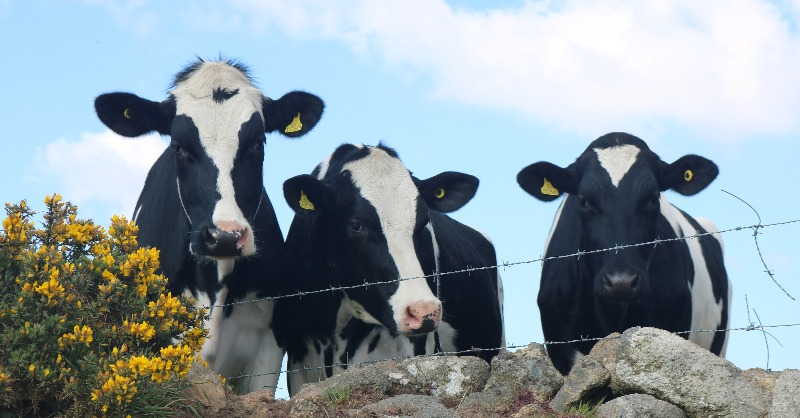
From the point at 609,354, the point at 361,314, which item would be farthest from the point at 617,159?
the point at 609,354

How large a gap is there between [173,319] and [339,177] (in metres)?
2.49

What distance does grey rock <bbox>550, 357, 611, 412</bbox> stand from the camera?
23.3 ft

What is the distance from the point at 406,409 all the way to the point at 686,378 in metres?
1.71

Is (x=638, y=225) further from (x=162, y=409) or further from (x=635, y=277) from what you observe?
(x=162, y=409)

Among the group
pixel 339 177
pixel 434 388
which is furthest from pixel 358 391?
pixel 339 177

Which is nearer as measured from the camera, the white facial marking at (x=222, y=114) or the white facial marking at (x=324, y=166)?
the white facial marking at (x=222, y=114)

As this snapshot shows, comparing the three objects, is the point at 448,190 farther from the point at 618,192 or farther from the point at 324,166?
the point at 618,192

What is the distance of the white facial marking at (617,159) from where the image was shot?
10.1 m

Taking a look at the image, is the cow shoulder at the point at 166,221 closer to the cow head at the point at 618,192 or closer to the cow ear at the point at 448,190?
the cow ear at the point at 448,190

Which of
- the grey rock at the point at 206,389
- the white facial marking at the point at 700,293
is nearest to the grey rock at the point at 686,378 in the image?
the grey rock at the point at 206,389

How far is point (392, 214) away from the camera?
9.19 m

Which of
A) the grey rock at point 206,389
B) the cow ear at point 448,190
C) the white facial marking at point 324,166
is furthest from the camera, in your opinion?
the cow ear at point 448,190

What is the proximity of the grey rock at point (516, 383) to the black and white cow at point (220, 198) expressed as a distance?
6.82 ft

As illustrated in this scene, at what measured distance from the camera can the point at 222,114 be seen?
9.01m
